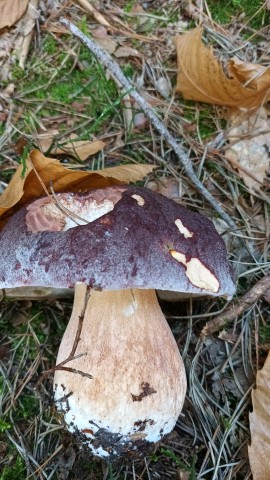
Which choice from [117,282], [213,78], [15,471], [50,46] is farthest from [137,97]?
[15,471]

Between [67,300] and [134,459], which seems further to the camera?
[67,300]

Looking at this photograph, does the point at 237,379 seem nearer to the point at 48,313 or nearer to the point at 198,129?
the point at 48,313

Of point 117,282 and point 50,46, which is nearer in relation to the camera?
point 117,282

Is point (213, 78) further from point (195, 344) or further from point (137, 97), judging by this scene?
point (195, 344)

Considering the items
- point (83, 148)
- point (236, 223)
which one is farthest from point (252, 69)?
point (83, 148)

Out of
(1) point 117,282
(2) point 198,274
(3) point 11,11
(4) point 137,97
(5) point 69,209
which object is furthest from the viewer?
(3) point 11,11

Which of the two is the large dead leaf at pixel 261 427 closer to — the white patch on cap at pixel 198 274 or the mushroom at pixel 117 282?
the mushroom at pixel 117 282
